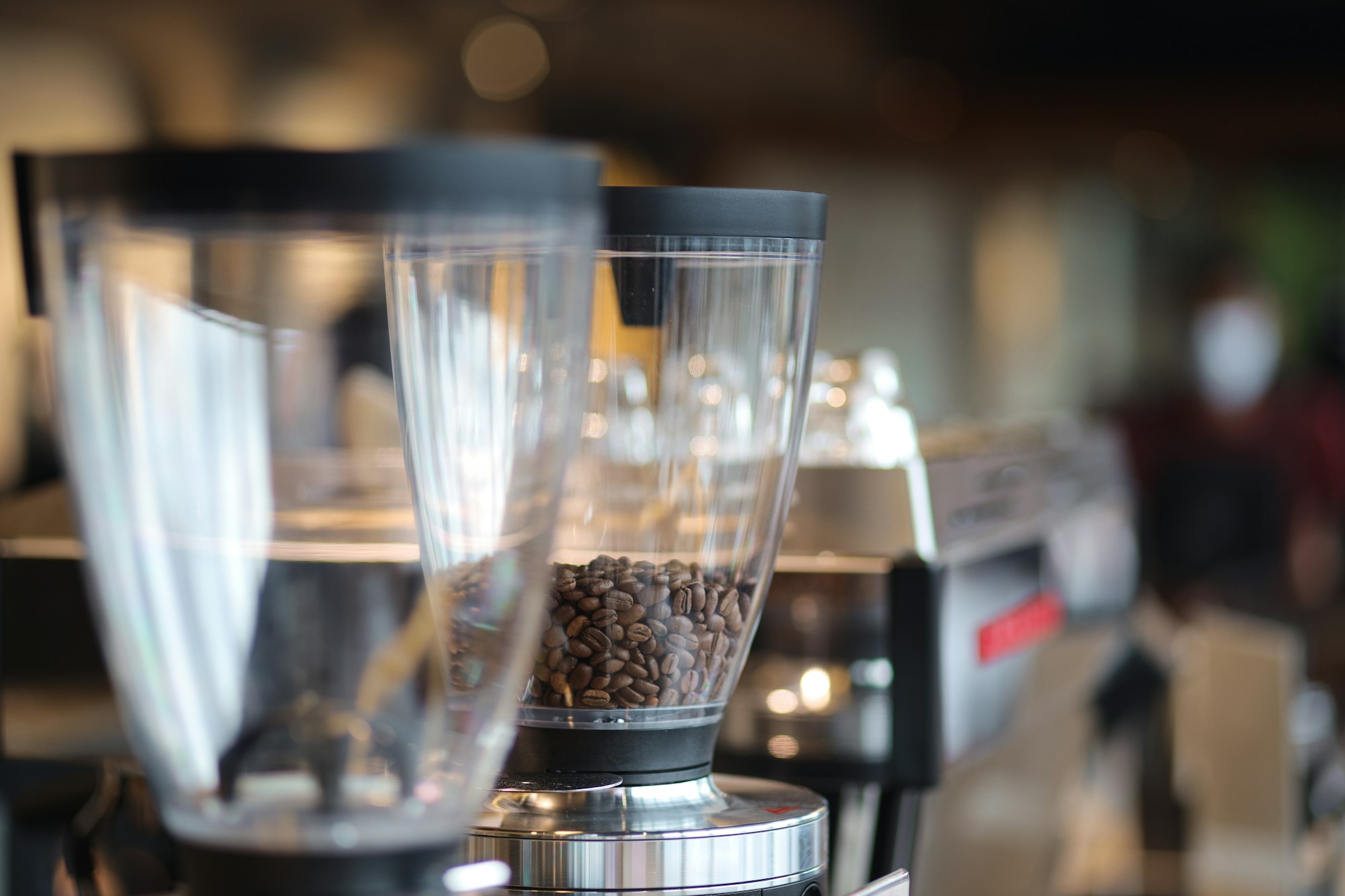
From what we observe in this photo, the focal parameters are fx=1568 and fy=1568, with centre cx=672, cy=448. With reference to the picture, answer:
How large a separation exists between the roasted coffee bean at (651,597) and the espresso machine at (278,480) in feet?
0.58

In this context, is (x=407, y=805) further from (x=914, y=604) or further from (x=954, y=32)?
(x=954, y=32)

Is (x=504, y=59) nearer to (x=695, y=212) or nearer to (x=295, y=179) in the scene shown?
(x=695, y=212)

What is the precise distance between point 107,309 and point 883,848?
718 millimetres

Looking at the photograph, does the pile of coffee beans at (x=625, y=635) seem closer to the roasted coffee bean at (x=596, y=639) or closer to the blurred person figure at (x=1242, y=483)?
the roasted coffee bean at (x=596, y=639)

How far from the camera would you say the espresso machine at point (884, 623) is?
1048 millimetres

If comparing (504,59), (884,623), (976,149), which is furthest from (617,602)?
(976,149)

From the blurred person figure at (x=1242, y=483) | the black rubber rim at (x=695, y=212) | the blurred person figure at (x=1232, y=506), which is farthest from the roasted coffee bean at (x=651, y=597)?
the blurred person figure at (x=1242, y=483)

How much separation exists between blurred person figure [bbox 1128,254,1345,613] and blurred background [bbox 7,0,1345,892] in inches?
0.5

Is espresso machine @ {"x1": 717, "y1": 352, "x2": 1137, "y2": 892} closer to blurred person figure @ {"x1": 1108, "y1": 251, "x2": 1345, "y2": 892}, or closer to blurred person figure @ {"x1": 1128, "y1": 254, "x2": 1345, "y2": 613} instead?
blurred person figure @ {"x1": 1108, "y1": 251, "x2": 1345, "y2": 892}

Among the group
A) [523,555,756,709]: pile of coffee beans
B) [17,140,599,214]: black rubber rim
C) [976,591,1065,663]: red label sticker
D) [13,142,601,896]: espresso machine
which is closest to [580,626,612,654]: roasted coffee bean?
[523,555,756,709]: pile of coffee beans

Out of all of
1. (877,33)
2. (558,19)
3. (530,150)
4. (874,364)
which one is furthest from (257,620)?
(877,33)

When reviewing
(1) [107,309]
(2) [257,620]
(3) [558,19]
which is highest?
(3) [558,19]

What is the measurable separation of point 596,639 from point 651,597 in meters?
0.03

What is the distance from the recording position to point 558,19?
447 cm
